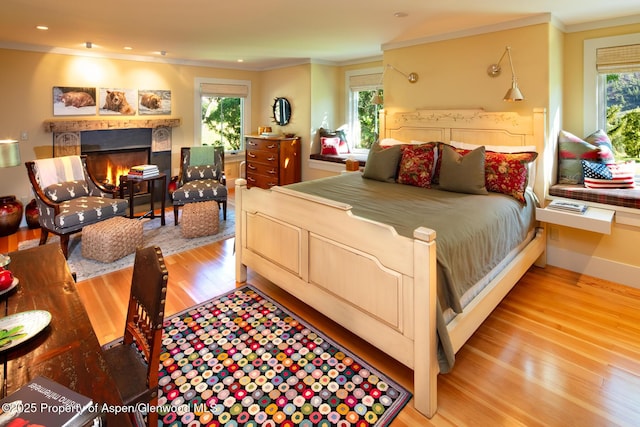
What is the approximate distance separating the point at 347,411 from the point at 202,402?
29.5 inches

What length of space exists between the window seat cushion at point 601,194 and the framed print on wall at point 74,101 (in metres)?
5.86

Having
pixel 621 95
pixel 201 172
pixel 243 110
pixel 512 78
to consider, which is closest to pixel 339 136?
pixel 243 110

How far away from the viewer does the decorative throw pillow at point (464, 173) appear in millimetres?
3184

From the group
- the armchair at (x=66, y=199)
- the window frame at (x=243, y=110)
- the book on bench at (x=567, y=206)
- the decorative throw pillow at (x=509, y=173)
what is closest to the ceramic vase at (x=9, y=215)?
the armchair at (x=66, y=199)

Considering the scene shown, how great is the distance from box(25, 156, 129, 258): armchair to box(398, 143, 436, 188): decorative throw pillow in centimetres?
318

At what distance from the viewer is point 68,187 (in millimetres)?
4113

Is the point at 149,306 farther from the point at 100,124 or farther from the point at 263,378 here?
the point at 100,124

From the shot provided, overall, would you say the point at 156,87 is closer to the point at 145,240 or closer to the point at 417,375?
the point at 145,240

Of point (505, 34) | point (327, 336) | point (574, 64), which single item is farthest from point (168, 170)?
point (574, 64)

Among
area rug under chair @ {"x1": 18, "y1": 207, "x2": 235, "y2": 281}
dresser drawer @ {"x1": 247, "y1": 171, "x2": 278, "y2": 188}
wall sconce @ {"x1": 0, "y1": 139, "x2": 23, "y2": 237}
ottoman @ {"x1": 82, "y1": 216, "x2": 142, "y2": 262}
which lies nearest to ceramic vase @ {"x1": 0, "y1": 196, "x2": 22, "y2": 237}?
wall sconce @ {"x1": 0, "y1": 139, "x2": 23, "y2": 237}

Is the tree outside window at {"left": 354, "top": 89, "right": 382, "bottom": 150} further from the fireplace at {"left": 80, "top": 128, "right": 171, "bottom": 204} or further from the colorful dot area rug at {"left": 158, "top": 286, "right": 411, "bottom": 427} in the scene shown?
the colorful dot area rug at {"left": 158, "top": 286, "right": 411, "bottom": 427}

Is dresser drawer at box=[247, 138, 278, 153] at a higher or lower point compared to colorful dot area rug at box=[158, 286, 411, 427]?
higher

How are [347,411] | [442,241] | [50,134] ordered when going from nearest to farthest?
[347,411]
[442,241]
[50,134]

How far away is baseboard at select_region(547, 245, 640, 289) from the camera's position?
3.17 meters
